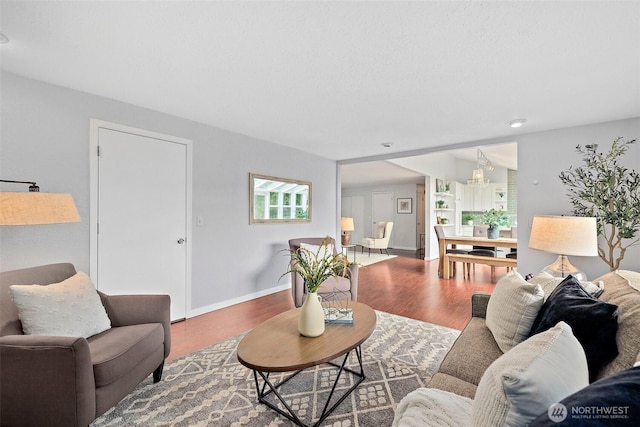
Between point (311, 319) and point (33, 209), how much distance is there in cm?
181

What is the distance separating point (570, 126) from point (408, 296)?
2858 millimetres

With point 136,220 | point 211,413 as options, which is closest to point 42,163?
point 136,220

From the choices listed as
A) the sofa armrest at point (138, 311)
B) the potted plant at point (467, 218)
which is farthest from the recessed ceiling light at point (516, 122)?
the potted plant at point (467, 218)

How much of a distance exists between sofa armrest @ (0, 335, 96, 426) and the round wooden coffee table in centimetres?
75

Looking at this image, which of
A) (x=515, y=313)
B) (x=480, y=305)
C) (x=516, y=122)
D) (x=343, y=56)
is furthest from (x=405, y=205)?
(x=515, y=313)

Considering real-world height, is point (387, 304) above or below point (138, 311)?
below

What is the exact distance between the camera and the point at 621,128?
3.16m

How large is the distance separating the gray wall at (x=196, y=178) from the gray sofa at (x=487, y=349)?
287cm

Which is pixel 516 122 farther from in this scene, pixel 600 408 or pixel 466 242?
pixel 600 408

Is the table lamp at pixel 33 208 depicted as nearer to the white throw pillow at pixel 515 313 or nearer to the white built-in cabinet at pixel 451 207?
the white throw pillow at pixel 515 313

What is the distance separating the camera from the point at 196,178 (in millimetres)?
3441

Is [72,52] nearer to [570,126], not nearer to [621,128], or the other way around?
[570,126]

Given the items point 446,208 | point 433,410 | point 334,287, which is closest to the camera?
point 433,410

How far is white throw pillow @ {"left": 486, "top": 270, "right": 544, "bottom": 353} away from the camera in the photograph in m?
1.54
